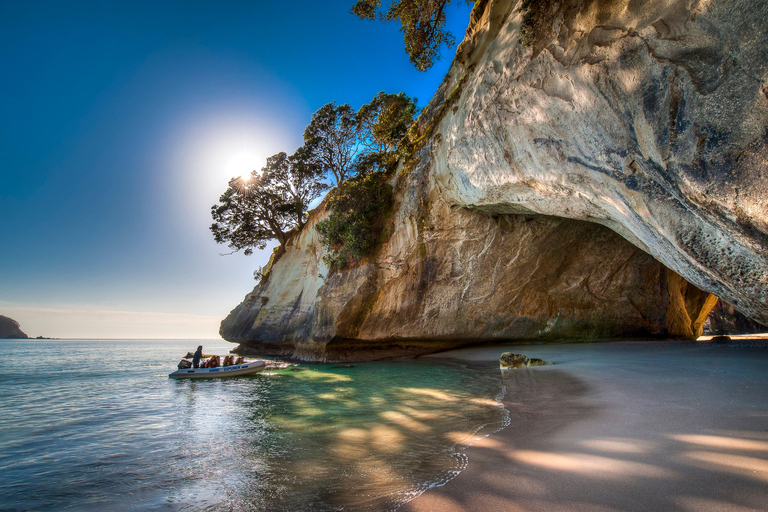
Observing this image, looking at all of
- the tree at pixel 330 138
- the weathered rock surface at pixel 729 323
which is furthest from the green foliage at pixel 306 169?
the weathered rock surface at pixel 729 323

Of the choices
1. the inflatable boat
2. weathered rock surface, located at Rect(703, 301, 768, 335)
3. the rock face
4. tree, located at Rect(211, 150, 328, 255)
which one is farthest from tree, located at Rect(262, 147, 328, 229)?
the rock face

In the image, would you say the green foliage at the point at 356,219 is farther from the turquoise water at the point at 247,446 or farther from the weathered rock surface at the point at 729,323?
the weathered rock surface at the point at 729,323

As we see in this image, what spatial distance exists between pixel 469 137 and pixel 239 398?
1049 cm

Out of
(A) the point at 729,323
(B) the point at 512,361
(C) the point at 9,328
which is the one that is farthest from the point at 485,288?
(C) the point at 9,328

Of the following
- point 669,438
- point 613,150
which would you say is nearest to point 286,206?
point 613,150

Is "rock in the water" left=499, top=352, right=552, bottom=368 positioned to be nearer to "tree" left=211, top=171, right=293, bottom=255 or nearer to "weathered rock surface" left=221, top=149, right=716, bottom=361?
"weathered rock surface" left=221, top=149, right=716, bottom=361

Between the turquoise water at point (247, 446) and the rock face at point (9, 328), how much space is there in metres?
168

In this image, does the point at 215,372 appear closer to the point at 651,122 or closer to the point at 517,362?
the point at 517,362

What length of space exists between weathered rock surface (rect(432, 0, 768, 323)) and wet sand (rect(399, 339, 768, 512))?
215 centimetres

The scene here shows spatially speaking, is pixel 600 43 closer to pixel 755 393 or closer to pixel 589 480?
pixel 755 393

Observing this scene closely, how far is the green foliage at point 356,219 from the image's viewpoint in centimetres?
1711

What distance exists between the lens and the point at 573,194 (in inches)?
318

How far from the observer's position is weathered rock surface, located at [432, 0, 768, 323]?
4.02 meters

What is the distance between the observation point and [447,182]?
13344 millimetres
